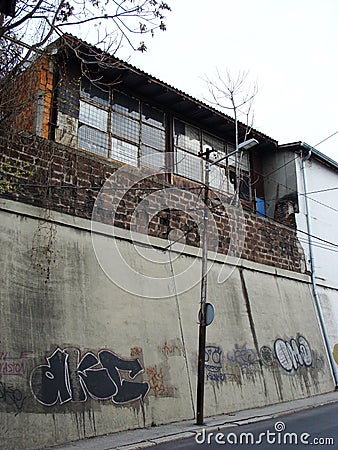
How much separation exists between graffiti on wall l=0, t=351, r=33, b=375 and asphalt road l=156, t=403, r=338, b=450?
2569mm

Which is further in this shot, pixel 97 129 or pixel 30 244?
pixel 97 129

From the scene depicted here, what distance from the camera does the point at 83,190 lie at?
10.2m

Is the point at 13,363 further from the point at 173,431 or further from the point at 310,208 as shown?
the point at 310,208

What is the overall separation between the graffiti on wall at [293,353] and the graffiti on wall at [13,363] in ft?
25.0

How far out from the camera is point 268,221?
15.2 metres

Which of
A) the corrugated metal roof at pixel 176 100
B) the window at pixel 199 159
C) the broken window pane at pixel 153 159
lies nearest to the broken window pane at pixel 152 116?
the corrugated metal roof at pixel 176 100

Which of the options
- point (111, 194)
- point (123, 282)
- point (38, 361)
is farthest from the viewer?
point (111, 194)

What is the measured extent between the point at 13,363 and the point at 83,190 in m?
4.14

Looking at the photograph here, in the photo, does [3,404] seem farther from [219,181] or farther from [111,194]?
[219,181]

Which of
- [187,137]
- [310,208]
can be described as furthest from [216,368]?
[310,208]

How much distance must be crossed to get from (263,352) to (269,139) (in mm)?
7905

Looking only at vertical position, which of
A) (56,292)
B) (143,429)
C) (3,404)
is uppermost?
(56,292)

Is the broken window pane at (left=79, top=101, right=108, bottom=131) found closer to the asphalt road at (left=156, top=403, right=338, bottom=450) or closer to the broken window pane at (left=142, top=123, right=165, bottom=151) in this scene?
the broken window pane at (left=142, top=123, right=165, bottom=151)

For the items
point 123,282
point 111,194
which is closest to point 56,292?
point 123,282
